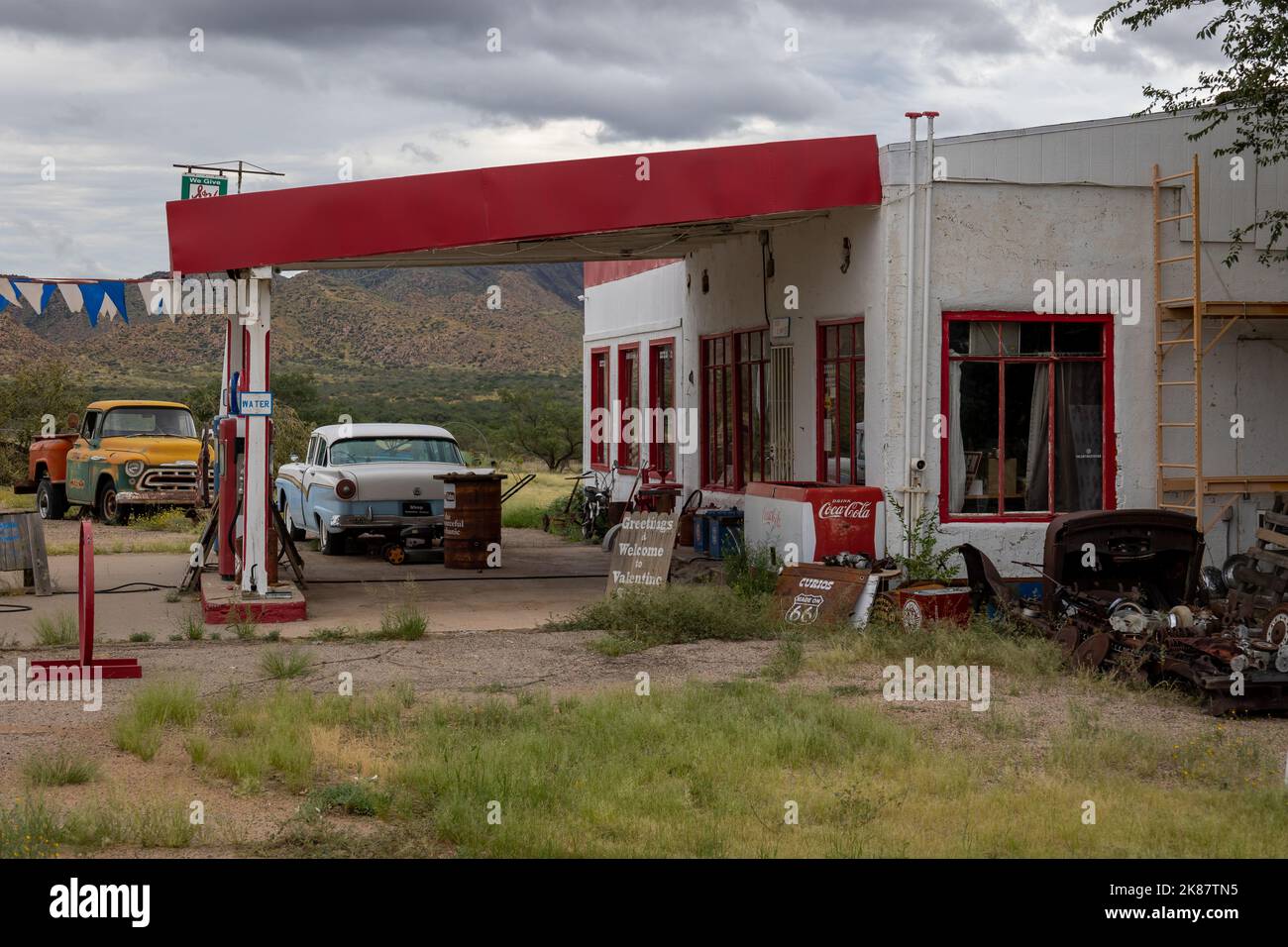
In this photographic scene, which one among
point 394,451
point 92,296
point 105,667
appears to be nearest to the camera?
point 105,667

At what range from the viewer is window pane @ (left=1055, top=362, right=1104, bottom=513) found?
46.5ft

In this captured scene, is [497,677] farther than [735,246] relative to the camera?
No

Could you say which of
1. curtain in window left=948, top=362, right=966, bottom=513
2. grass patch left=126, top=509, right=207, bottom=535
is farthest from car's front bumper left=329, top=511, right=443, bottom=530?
curtain in window left=948, top=362, right=966, bottom=513

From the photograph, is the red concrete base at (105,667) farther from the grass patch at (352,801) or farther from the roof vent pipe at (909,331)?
the roof vent pipe at (909,331)

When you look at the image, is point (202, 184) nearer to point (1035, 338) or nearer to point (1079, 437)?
point (1035, 338)

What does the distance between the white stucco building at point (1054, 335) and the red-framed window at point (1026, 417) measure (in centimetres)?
2

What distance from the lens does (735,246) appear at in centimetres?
1836

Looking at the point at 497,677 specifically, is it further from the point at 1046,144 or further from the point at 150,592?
the point at 1046,144

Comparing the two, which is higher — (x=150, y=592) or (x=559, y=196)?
(x=559, y=196)

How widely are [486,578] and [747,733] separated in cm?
867

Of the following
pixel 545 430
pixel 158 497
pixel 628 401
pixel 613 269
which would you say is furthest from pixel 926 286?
pixel 545 430

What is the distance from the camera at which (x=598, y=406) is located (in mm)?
26125

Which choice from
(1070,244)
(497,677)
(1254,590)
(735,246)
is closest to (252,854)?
(497,677)

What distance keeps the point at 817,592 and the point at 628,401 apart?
11694 millimetres
